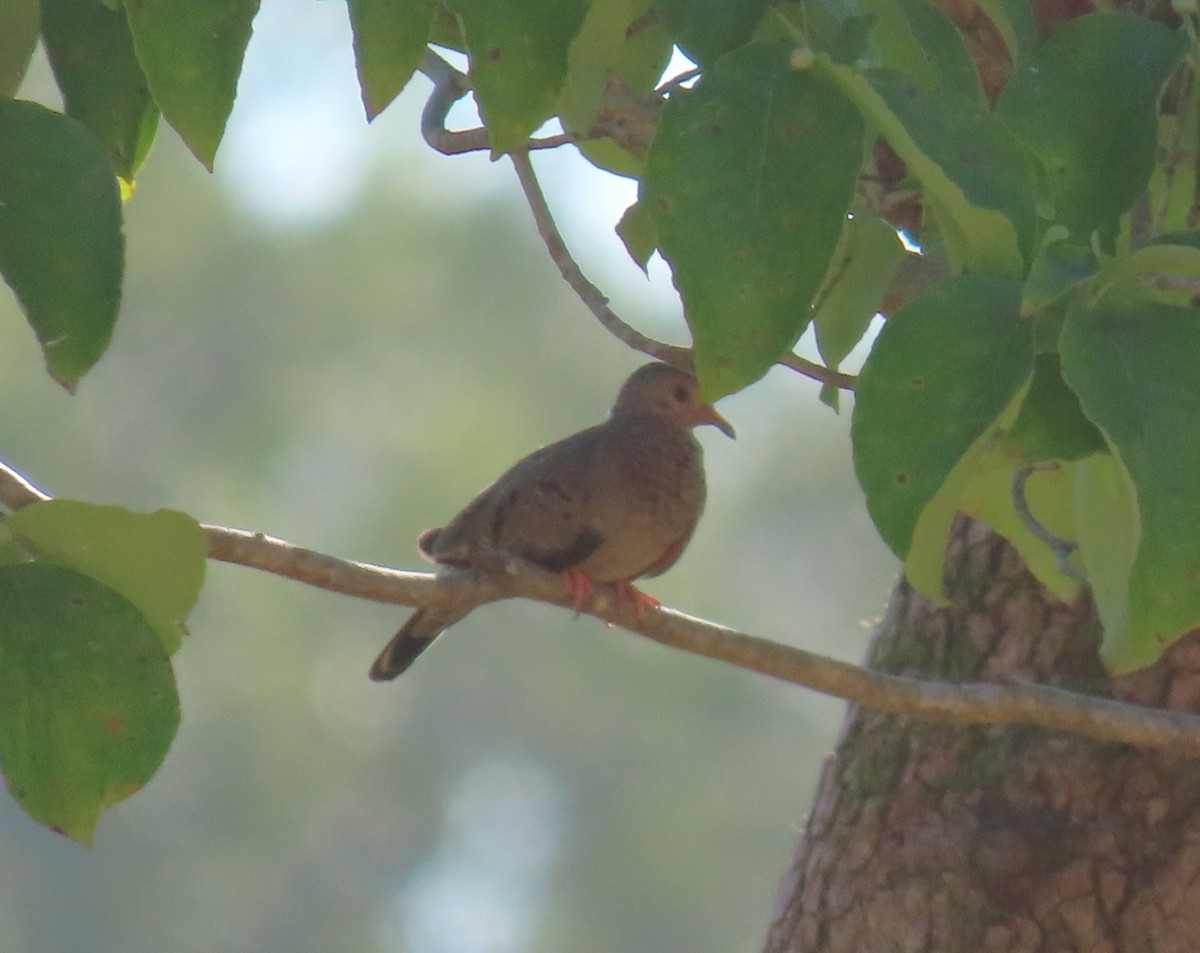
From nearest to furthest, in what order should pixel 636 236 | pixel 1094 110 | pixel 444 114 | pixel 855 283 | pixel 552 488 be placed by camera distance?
pixel 1094 110 < pixel 855 283 < pixel 636 236 < pixel 444 114 < pixel 552 488

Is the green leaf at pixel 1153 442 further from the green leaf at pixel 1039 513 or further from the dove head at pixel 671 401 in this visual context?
the dove head at pixel 671 401

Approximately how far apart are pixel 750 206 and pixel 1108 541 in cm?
57

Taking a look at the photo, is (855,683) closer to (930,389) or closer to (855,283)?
(855,283)

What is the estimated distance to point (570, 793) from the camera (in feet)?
72.2

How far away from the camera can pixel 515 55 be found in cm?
129

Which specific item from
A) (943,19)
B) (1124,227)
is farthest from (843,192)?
(1124,227)

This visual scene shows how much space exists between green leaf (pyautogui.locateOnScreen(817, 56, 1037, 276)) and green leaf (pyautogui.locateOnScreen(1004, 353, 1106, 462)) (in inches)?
4.0

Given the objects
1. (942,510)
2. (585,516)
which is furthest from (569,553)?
(942,510)

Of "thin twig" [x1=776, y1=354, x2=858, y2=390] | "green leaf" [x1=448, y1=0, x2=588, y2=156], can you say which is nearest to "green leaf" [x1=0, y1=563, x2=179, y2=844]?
"green leaf" [x1=448, y1=0, x2=588, y2=156]

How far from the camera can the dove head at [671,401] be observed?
4680 mm

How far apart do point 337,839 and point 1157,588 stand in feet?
69.0

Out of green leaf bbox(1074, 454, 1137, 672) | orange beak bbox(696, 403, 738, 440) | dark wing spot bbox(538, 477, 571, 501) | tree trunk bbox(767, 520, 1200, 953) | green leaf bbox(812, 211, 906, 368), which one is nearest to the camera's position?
green leaf bbox(1074, 454, 1137, 672)

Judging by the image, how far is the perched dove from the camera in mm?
4074

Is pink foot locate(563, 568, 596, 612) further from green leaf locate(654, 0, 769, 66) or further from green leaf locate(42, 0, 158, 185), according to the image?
green leaf locate(654, 0, 769, 66)
